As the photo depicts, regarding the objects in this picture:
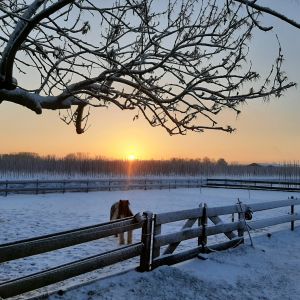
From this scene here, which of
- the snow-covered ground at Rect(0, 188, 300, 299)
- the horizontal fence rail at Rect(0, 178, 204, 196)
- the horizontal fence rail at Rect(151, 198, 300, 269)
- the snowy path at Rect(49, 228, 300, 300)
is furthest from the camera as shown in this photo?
the horizontal fence rail at Rect(0, 178, 204, 196)

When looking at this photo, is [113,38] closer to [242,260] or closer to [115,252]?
[115,252]

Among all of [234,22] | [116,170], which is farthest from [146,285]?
[116,170]

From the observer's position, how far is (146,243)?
642cm

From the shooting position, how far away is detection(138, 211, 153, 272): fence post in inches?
249

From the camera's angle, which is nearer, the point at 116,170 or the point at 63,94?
the point at 63,94

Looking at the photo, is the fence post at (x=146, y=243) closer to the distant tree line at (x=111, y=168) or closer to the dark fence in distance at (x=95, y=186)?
the dark fence in distance at (x=95, y=186)

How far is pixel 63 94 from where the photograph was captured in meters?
5.12

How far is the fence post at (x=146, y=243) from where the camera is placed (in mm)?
6328

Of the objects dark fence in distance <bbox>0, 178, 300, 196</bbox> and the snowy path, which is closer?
the snowy path

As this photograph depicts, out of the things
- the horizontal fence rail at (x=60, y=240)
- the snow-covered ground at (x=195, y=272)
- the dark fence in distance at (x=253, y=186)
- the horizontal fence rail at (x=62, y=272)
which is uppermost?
the dark fence in distance at (x=253, y=186)

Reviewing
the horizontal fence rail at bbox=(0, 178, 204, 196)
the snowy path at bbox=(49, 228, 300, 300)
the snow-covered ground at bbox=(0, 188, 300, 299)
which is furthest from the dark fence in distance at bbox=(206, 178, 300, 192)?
the snowy path at bbox=(49, 228, 300, 300)

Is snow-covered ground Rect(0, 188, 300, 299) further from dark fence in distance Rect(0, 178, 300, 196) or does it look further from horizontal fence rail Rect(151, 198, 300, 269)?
dark fence in distance Rect(0, 178, 300, 196)

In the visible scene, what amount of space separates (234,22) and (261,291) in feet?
12.9

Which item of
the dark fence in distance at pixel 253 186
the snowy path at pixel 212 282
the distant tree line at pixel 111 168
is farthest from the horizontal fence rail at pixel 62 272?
the distant tree line at pixel 111 168
